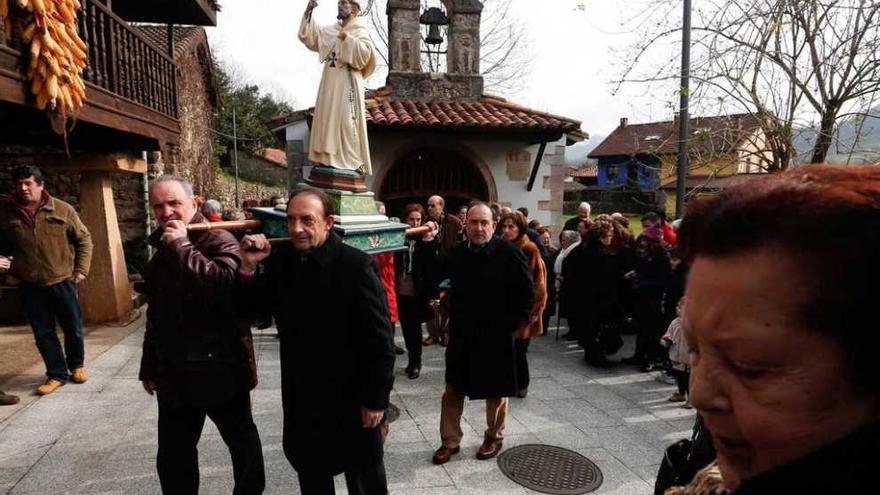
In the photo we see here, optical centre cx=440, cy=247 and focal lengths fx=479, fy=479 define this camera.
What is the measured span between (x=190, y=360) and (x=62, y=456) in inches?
75.6

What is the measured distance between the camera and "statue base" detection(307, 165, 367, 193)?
3297mm

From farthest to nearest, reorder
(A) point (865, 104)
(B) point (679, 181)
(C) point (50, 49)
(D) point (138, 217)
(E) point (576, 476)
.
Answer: (D) point (138, 217), (B) point (679, 181), (A) point (865, 104), (C) point (50, 49), (E) point (576, 476)

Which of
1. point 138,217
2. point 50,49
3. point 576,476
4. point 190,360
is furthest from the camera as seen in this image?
point 138,217

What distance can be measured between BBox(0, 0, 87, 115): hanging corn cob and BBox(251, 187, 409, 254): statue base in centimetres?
191

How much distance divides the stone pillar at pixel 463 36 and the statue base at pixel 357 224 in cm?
695

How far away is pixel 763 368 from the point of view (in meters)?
0.58

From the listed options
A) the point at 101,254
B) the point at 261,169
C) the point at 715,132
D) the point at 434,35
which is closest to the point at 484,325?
the point at 715,132

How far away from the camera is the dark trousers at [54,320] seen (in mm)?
4281

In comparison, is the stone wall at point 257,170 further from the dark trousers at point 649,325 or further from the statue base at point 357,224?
the statue base at point 357,224

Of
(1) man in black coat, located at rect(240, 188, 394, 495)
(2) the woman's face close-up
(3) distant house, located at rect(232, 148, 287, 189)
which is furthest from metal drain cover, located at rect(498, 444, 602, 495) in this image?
(3) distant house, located at rect(232, 148, 287, 189)

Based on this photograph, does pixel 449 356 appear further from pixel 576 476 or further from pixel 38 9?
pixel 38 9

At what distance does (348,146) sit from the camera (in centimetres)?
349

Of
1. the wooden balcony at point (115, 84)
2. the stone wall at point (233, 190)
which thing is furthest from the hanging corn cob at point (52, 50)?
the stone wall at point (233, 190)

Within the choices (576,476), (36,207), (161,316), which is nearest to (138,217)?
(36,207)
